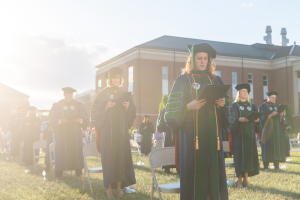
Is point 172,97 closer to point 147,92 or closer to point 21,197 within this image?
point 21,197

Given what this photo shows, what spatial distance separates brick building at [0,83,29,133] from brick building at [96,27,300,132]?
19.4 metres

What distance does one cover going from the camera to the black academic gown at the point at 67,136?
26.1 feet

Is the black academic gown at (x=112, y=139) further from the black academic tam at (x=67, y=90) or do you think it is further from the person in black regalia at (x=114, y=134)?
the black academic tam at (x=67, y=90)

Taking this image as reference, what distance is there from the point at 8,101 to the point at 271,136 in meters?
54.5

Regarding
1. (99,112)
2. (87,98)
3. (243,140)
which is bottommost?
(243,140)

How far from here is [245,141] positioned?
682 cm

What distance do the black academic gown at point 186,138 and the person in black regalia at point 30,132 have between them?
9.70 meters

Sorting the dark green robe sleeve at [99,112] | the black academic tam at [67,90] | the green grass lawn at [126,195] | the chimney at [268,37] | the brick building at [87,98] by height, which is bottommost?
the green grass lawn at [126,195]

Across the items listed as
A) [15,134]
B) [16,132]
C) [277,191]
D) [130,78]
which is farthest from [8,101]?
[277,191]

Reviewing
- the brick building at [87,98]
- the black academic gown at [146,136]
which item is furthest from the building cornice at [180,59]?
the black academic gown at [146,136]

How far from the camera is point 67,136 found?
26.5 feet

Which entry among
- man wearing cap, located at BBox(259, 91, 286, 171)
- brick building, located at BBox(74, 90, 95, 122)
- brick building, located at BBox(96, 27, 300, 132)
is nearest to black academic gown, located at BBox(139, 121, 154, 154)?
man wearing cap, located at BBox(259, 91, 286, 171)

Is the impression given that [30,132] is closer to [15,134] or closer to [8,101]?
[15,134]

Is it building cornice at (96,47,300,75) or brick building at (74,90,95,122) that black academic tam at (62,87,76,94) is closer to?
building cornice at (96,47,300,75)
